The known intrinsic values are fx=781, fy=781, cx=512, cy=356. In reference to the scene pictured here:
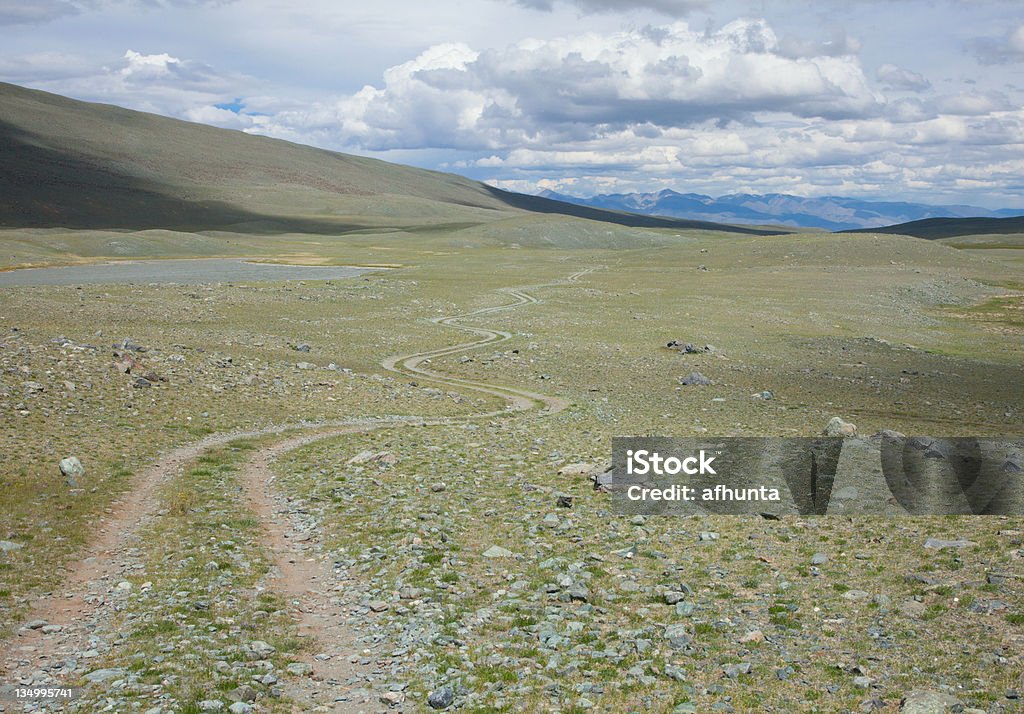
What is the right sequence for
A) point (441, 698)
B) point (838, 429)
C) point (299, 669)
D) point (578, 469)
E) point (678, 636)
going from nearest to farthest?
point (441, 698) < point (299, 669) < point (678, 636) < point (578, 469) < point (838, 429)

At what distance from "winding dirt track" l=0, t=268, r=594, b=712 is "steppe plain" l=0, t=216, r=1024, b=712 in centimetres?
7

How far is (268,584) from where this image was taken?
15.7 metres

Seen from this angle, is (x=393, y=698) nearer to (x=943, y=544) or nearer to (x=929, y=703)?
(x=929, y=703)

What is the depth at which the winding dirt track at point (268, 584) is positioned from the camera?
11992 mm

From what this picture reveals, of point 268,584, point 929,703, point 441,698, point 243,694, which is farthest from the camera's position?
point 268,584

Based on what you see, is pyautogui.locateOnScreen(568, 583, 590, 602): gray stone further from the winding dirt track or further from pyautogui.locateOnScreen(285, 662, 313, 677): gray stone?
pyautogui.locateOnScreen(285, 662, 313, 677): gray stone

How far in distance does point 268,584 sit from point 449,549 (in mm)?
3831

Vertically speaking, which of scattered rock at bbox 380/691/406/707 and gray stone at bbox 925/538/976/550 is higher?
gray stone at bbox 925/538/976/550

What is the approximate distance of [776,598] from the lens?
13.9 metres

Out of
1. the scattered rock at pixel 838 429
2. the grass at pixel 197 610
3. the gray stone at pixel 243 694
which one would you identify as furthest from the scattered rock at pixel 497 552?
the scattered rock at pixel 838 429

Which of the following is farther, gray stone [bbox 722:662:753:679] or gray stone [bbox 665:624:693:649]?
gray stone [bbox 665:624:693:649]

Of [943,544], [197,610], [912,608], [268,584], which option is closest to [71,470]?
[268,584]

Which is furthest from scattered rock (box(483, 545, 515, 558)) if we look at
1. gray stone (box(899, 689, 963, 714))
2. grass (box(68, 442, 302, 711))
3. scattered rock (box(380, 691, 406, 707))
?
gray stone (box(899, 689, 963, 714))

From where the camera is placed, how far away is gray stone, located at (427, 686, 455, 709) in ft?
36.5
